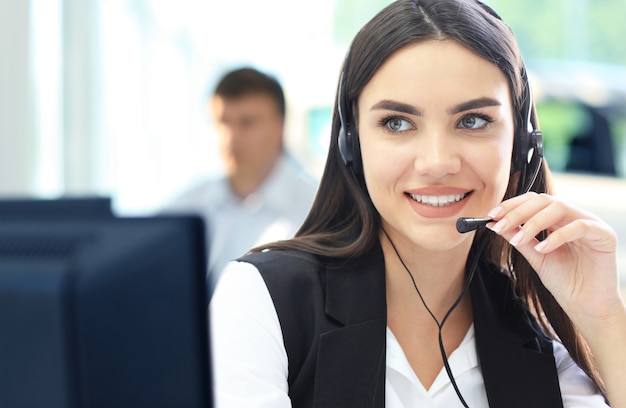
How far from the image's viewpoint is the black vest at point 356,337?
1361mm

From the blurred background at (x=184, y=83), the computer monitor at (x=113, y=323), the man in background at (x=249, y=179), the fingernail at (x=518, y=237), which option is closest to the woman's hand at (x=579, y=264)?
the fingernail at (x=518, y=237)

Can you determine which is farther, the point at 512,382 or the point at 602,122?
the point at 602,122

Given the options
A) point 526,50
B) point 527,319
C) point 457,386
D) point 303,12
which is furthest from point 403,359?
point 303,12

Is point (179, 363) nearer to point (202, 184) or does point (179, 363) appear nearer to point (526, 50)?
point (202, 184)

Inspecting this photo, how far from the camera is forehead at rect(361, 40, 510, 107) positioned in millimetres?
1390

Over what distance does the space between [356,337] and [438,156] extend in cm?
31

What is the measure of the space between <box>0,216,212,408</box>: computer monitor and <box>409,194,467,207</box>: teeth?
800mm

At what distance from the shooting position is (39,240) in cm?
69

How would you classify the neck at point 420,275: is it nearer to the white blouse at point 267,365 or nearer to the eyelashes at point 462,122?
the white blouse at point 267,365

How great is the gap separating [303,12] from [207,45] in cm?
114

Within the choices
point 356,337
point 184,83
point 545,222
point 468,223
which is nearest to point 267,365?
point 356,337

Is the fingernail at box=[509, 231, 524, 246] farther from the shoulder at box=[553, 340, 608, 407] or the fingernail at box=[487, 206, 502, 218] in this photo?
the shoulder at box=[553, 340, 608, 407]

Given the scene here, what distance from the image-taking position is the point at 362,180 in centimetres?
156

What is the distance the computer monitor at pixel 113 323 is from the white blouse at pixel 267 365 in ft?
1.79
